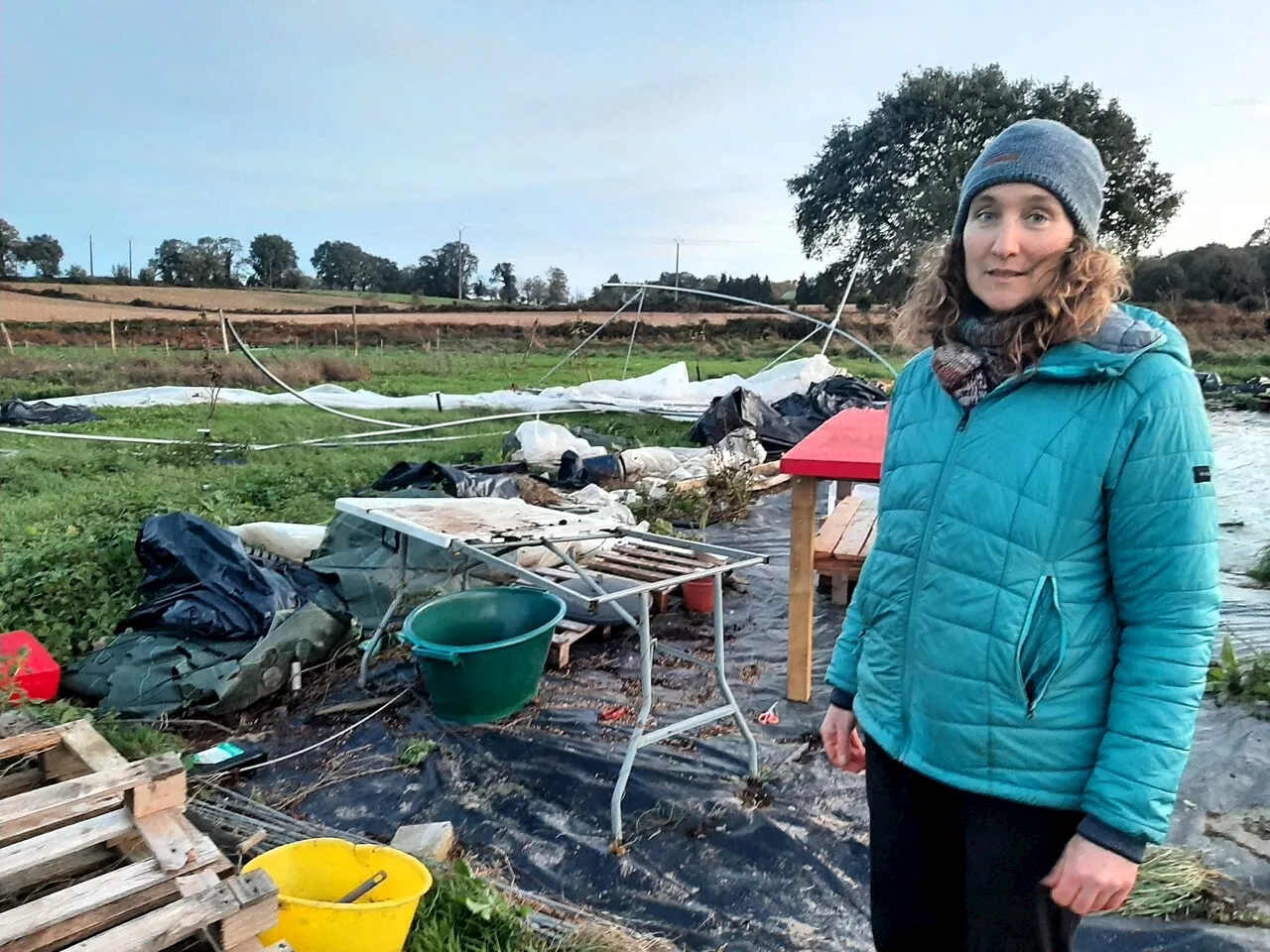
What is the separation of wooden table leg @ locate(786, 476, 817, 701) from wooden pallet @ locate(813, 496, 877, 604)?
12.4 inches

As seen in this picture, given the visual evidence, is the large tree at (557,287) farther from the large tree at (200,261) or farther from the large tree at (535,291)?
the large tree at (200,261)

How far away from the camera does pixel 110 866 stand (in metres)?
2.08

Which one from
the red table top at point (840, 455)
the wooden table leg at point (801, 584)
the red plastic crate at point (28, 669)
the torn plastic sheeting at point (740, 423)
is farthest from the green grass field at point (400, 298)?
the wooden table leg at point (801, 584)

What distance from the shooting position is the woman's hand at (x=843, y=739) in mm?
1425

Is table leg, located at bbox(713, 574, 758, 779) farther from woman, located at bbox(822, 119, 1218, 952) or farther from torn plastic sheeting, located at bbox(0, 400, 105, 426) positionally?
torn plastic sheeting, located at bbox(0, 400, 105, 426)

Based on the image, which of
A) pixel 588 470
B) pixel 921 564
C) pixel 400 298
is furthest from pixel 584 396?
pixel 400 298

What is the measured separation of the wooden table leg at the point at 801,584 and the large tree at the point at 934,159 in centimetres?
2397

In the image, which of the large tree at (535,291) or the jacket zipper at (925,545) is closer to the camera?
the jacket zipper at (925,545)

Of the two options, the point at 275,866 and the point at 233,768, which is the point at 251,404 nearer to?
the point at 233,768

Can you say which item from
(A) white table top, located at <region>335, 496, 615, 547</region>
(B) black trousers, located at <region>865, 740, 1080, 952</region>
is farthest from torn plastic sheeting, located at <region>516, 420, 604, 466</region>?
(B) black trousers, located at <region>865, 740, 1080, 952</region>

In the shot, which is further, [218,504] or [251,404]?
[251,404]

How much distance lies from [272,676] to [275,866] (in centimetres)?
151

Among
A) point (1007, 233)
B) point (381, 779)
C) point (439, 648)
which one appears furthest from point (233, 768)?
point (1007, 233)

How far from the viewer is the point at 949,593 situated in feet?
3.75
